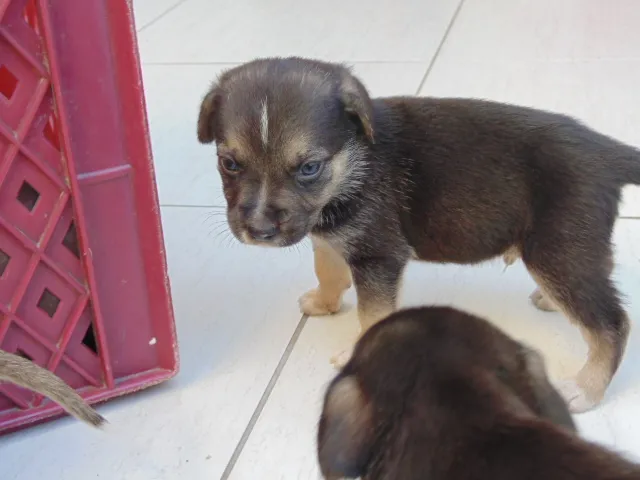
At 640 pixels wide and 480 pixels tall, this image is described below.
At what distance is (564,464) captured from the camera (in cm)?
101

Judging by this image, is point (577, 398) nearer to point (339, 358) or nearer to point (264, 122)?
point (339, 358)

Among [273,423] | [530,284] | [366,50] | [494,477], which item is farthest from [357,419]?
[366,50]

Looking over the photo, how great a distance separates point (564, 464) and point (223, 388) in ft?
3.09

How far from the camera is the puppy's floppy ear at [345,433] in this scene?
1108mm

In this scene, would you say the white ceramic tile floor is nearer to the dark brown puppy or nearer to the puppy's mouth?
the puppy's mouth

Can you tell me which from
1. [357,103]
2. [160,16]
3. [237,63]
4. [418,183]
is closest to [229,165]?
[357,103]

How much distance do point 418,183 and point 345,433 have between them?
749 mm

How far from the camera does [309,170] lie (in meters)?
1.66

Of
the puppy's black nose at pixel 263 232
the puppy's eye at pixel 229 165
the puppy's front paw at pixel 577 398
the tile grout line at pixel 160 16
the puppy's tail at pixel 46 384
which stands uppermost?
the puppy's eye at pixel 229 165

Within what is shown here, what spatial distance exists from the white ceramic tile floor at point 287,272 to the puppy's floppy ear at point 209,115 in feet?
1.57

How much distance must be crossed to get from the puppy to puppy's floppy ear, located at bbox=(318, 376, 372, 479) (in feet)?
1.71

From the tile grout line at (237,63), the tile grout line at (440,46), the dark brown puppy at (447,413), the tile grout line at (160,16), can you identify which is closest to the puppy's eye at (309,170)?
the dark brown puppy at (447,413)

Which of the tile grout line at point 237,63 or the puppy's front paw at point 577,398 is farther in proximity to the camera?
the tile grout line at point 237,63

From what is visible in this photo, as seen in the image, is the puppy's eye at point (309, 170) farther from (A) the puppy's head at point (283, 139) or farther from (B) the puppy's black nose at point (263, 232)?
(B) the puppy's black nose at point (263, 232)
